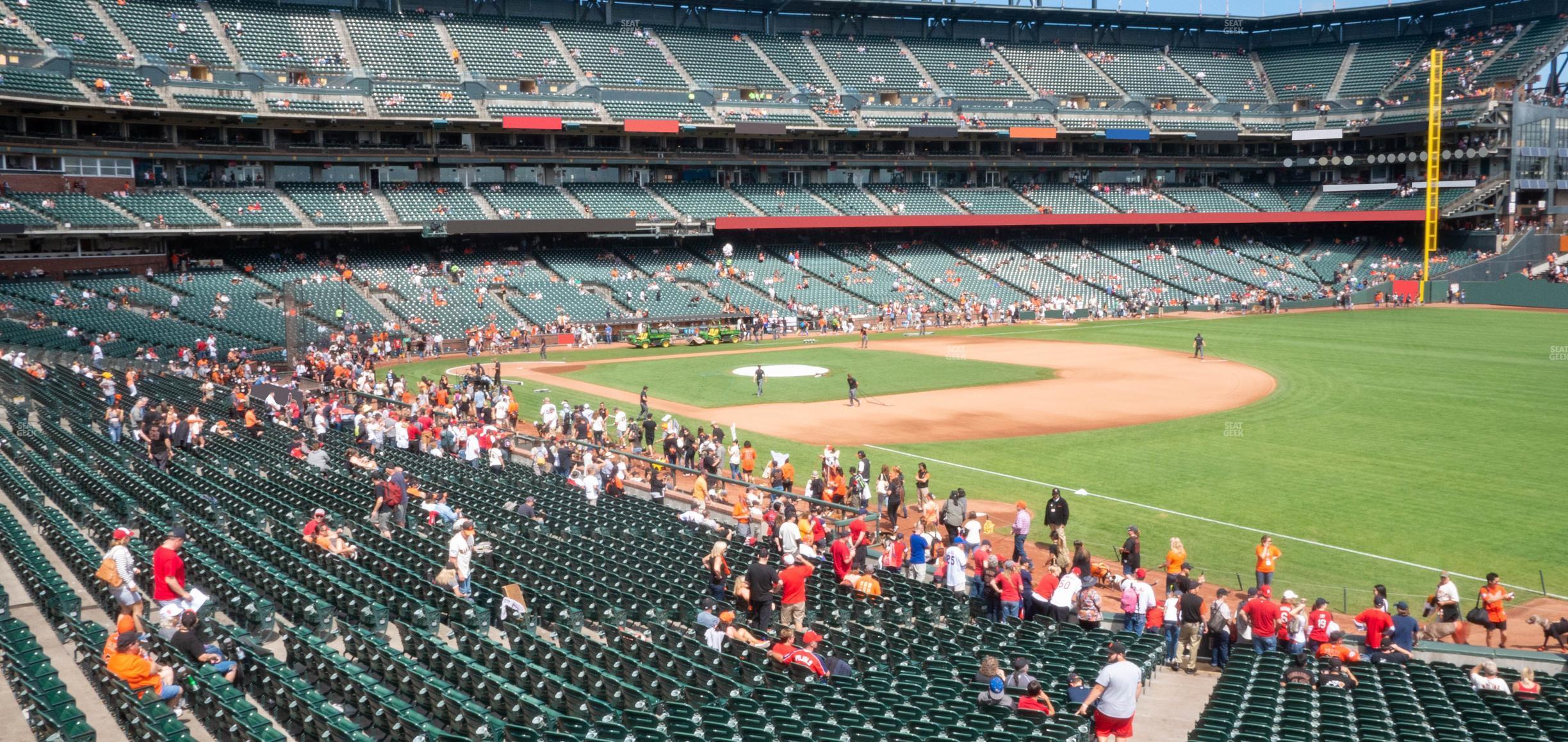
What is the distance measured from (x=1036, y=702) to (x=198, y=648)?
28.6 feet

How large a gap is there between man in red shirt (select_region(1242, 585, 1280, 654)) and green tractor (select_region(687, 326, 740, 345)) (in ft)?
154

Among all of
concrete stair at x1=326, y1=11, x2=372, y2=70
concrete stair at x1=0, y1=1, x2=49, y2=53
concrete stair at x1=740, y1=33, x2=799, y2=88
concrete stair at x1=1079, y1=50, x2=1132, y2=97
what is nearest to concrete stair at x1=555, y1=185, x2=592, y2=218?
concrete stair at x1=326, y1=11, x2=372, y2=70

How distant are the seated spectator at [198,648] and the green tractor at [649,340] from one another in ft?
156

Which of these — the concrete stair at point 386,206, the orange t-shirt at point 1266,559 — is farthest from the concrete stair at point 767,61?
the orange t-shirt at point 1266,559

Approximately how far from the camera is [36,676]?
10852mm

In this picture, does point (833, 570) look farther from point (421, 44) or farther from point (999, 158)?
point (999, 158)

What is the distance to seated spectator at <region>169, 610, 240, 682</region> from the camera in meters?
11.9

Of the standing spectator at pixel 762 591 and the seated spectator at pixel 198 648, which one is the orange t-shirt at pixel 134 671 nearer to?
the seated spectator at pixel 198 648

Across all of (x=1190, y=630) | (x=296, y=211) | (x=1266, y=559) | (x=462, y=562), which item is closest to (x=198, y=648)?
(x=462, y=562)

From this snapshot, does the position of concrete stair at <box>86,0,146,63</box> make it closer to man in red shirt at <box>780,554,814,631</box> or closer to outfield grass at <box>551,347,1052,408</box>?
outfield grass at <box>551,347,1052,408</box>

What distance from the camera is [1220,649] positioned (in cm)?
1592

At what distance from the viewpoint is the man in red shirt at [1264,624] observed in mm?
15414

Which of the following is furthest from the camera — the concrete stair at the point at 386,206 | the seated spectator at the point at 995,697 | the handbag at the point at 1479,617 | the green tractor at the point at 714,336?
the concrete stair at the point at 386,206

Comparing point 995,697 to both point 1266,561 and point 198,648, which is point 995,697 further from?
point 1266,561
